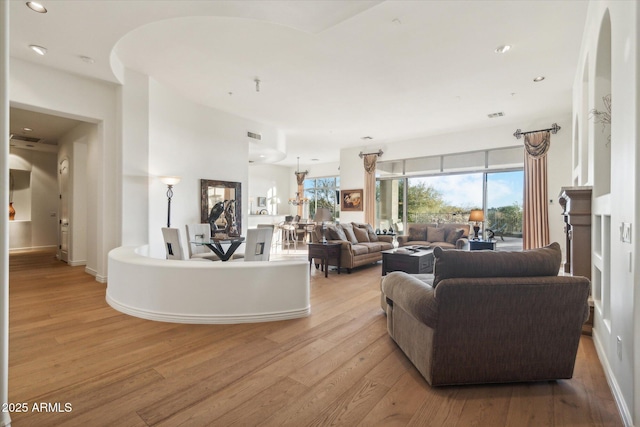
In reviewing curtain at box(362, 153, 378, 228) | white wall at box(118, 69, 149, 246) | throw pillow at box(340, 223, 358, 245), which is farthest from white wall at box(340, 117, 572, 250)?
white wall at box(118, 69, 149, 246)

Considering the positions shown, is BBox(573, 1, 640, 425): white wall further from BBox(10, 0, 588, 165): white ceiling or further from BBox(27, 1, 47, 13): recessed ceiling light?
BBox(27, 1, 47, 13): recessed ceiling light

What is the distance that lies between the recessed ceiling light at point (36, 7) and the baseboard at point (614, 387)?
18.2ft

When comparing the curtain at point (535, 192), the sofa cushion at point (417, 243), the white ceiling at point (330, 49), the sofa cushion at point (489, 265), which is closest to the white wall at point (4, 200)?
the white ceiling at point (330, 49)

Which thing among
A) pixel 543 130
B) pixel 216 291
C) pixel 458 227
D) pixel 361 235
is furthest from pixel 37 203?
pixel 543 130

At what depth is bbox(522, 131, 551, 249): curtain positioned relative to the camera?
271 inches

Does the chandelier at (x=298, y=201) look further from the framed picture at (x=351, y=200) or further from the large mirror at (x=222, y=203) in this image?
the large mirror at (x=222, y=203)

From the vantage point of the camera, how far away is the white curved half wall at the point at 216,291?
3.20 metres

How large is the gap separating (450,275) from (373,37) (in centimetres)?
303

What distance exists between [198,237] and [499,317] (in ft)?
14.8

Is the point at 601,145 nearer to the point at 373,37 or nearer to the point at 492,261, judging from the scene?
the point at 492,261

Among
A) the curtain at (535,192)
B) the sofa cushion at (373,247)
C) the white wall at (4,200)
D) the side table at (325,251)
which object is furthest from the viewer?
the curtain at (535,192)

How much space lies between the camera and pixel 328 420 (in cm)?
178

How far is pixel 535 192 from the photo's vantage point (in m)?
7.00

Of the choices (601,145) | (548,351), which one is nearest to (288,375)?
(548,351)
